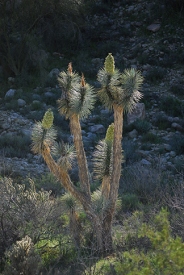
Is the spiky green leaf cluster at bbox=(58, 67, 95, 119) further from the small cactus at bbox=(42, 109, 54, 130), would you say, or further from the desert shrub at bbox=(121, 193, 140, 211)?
Answer: the desert shrub at bbox=(121, 193, 140, 211)

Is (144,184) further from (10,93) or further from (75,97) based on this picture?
(10,93)

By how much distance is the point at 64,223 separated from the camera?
8461 mm

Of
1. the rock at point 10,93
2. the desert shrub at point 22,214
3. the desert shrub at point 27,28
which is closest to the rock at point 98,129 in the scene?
the rock at point 10,93

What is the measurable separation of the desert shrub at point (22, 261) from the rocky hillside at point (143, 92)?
4.40 meters

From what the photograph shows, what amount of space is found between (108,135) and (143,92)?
34.3 ft

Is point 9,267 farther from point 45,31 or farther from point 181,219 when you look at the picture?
point 45,31

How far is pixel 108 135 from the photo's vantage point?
7.72 metres

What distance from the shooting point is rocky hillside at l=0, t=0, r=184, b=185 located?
525 inches

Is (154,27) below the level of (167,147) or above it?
above

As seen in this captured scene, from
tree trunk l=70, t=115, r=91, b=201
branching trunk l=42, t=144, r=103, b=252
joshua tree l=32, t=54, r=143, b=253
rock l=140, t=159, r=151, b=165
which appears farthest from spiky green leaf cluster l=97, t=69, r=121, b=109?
rock l=140, t=159, r=151, b=165

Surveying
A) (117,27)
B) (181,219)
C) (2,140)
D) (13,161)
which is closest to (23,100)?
(2,140)

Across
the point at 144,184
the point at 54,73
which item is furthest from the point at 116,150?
the point at 54,73

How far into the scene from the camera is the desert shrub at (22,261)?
20.7ft

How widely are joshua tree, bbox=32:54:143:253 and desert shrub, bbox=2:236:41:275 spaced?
1.20m
